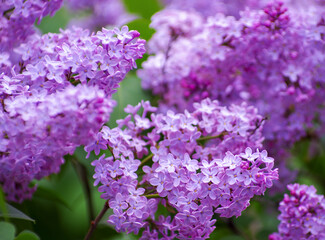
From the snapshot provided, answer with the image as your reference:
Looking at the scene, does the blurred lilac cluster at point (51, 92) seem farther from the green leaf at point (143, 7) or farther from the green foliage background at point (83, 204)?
the green leaf at point (143, 7)

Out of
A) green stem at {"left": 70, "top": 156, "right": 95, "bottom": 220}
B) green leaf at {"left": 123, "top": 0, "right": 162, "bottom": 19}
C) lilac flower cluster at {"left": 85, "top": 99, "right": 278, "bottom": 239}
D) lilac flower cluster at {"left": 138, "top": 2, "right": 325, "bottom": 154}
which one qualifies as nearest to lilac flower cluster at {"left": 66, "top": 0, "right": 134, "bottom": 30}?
green leaf at {"left": 123, "top": 0, "right": 162, "bottom": 19}

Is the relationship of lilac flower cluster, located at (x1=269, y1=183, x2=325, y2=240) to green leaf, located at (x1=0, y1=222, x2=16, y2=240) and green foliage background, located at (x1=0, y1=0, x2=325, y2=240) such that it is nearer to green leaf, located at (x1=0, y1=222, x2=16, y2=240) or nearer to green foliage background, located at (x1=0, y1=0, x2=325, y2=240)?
green foliage background, located at (x1=0, y1=0, x2=325, y2=240)

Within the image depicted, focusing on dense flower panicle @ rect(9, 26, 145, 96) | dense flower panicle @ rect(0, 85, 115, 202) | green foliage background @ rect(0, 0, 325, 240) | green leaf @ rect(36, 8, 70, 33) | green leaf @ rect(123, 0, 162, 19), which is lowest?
green foliage background @ rect(0, 0, 325, 240)

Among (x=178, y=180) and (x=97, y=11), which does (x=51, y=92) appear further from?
(x=97, y=11)

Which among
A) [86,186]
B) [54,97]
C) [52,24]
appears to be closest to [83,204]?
[86,186]

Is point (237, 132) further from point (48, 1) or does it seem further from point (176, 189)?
point (48, 1)

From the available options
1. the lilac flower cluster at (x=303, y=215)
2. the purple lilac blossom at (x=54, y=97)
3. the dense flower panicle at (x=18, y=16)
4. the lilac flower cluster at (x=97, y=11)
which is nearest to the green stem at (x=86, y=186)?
the purple lilac blossom at (x=54, y=97)

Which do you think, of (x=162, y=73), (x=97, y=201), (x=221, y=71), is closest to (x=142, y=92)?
(x=162, y=73)
